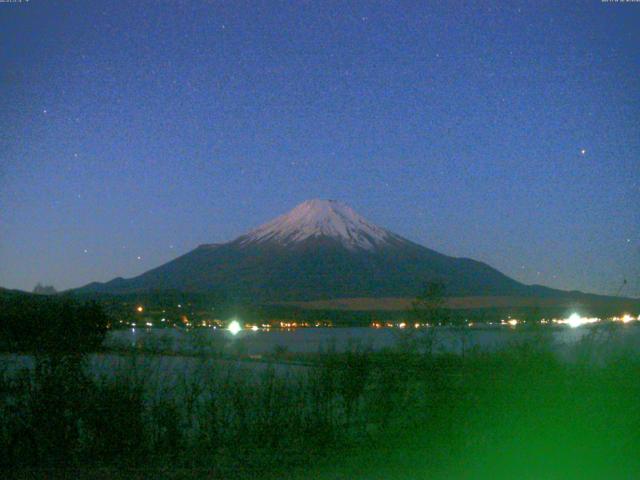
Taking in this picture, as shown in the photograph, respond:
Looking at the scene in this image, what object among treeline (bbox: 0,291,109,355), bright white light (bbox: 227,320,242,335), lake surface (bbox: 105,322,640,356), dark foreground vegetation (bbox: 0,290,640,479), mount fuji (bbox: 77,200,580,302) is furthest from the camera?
mount fuji (bbox: 77,200,580,302)

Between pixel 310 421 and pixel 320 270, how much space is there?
2413 inches

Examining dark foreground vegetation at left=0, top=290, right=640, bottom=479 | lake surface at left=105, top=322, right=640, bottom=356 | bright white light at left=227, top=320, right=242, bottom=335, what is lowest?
dark foreground vegetation at left=0, top=290, right=640, bottom=479

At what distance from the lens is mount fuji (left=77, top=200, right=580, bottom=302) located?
63094 mm

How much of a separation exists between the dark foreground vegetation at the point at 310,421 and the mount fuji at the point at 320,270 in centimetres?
4195

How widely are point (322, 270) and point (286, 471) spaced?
63.1 m

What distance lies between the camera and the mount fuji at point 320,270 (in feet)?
207

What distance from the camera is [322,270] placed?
72875 millimetres

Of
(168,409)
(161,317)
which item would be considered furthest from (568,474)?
(161,317)

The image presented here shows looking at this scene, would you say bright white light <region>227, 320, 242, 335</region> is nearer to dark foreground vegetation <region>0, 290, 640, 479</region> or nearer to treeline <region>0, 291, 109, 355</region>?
treeline <region>0, 291, 109, 355</region>

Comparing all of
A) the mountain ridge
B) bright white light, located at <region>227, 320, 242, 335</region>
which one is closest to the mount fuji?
the mountain ridge

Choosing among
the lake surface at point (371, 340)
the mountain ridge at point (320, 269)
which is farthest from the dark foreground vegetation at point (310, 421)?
the mountain ridge at point (320, 269)

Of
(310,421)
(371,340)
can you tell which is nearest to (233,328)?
(371,340)

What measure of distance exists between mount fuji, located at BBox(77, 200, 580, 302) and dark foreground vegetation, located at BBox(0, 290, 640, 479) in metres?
41.9

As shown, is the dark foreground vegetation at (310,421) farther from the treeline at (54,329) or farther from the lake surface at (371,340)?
the lake surface at (371,340)
